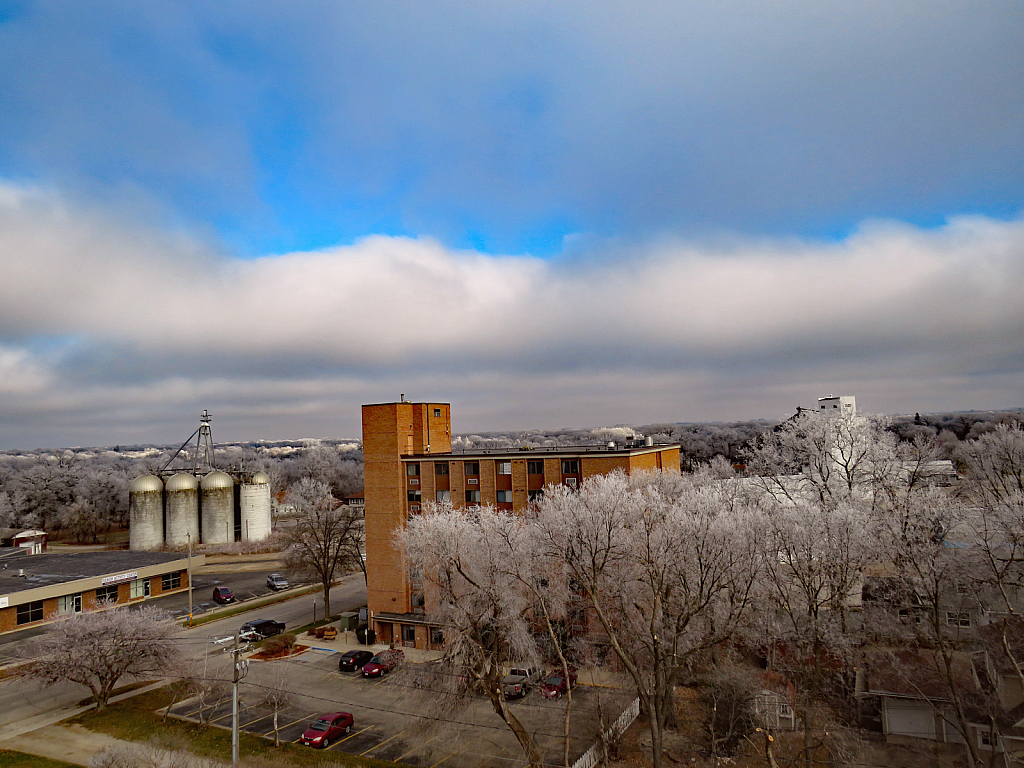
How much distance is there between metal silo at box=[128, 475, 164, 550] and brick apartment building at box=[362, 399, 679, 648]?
4977 cm

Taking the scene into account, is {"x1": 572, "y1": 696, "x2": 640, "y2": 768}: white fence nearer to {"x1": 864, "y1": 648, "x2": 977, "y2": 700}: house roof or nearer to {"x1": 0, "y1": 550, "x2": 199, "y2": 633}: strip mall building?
{"x1": 864, "y1": 648, "x2": 977, "y2": 700}: house roof

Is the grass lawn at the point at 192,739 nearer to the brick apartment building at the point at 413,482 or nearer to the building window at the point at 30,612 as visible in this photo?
the brick apartment building at the point at 413,482

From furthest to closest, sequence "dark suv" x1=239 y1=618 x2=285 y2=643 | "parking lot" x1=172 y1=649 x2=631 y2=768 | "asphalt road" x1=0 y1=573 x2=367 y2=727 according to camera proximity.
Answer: "dark suv" x1=239 y1=618 x2=285 y2=643
"asphalt road" x1=0 y1=573 x2=367 y2=727
"parking lot" x1=172 y1=649 x2=631 y2=768

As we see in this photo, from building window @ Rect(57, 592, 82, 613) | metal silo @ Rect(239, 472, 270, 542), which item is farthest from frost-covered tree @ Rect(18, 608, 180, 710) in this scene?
metal silo @ Rect(239, 472, 270, 542)

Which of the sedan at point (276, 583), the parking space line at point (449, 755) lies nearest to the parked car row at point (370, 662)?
the parking space line at point (449, 755)

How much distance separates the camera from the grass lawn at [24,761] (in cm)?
2320

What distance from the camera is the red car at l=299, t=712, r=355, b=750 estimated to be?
25344mm

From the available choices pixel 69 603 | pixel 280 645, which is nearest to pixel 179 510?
pixel 69 603

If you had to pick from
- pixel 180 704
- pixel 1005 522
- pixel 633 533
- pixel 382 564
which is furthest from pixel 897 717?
pixel 180 704

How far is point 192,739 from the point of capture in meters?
25.5

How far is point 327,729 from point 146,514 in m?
61.3

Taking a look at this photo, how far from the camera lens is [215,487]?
74.9m

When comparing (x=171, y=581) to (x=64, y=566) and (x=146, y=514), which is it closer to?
(x=64, y=566)

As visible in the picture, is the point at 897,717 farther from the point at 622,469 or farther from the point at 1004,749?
the point at 622,469
